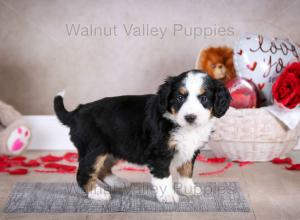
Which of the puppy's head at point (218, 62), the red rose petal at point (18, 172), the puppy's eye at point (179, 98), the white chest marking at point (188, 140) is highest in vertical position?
the puppy's eye at point (179, 98)

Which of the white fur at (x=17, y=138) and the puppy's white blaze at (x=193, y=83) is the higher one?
the puppy's white blaze at (x=193, y=83)

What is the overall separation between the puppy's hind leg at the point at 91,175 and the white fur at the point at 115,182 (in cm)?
22

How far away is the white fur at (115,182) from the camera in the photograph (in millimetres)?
3246

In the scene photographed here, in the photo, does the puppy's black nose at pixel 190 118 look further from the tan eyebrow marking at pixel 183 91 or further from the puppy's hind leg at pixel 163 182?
the puppy's hind leg at pixel 163 182

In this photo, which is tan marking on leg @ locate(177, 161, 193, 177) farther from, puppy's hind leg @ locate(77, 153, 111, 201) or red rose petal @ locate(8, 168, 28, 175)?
red rose petal @ locate(8, 168, 28, 175)

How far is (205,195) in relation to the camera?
305 cm

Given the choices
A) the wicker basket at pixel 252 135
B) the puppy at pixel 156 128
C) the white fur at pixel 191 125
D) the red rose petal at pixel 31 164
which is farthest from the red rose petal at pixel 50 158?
the white fur at pixel 191 125

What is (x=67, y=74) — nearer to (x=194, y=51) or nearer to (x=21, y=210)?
(x=194, y=51)

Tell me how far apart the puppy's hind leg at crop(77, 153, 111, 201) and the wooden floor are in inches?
9.7

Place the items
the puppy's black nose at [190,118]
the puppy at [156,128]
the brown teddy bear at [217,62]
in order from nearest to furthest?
the puppy's black nose at [190,118]
the puppy at [156,128]
the brown teddy bear at [217,62]

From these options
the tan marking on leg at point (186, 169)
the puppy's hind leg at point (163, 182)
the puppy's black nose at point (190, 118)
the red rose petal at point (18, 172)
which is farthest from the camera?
the red rose petal at point (18, 172)

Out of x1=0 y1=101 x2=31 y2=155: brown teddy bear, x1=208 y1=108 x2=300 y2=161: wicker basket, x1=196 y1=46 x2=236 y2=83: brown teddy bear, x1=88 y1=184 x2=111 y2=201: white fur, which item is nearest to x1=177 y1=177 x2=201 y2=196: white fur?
x1=88 y1=184 x2=111 y2=201: white fur

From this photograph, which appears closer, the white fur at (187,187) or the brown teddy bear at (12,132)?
the white fur at (187,187)

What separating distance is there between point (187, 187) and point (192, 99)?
65cm
